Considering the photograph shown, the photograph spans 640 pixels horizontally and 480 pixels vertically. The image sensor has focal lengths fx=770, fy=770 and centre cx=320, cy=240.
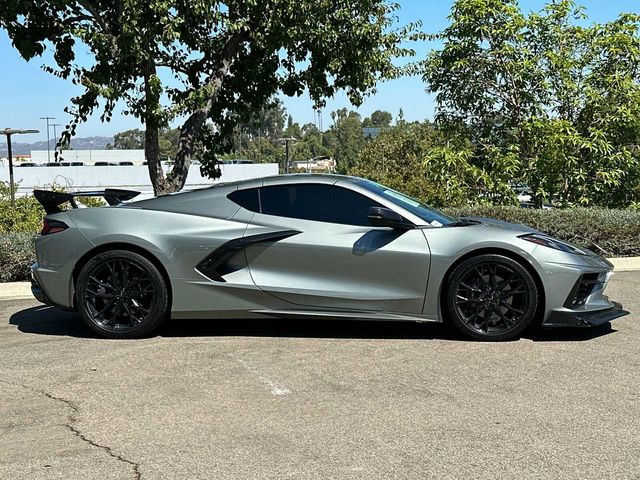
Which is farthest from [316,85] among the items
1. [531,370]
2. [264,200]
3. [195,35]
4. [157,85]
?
[531,370]

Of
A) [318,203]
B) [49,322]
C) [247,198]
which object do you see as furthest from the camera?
[49,322]

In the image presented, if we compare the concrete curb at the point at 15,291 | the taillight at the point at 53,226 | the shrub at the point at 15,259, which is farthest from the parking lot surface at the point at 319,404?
the shrub at the point at 15,259

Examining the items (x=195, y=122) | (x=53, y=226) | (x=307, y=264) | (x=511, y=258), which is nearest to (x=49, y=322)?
(x=53, y=226)

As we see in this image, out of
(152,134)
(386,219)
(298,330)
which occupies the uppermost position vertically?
(152,134)

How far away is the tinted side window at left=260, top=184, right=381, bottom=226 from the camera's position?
630 centimetres

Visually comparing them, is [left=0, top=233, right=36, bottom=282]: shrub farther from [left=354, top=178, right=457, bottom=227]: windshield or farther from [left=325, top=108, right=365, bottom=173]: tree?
[left=325, top=108, right=365, bottom=173]: tree

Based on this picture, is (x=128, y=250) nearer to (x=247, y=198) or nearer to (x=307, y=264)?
(x=247, y=198)

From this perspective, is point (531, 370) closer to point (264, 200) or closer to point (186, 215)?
point (264, 200)

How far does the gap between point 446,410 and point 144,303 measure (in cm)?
294

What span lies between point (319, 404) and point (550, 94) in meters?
10.0

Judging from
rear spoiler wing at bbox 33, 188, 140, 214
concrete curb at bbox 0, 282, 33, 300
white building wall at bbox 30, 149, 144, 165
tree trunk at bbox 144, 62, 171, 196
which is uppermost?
white building wall at bbox 30, 149, 144, 165

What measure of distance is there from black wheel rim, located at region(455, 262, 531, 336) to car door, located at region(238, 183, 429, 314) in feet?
1.12

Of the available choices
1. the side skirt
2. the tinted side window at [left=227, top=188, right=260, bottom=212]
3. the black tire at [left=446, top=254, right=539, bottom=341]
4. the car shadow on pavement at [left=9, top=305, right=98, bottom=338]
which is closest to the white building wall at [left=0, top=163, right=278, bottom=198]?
the car shadow on pavement at [left=9, top=305, right=98, bottom=338]

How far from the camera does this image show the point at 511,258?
605 cm
